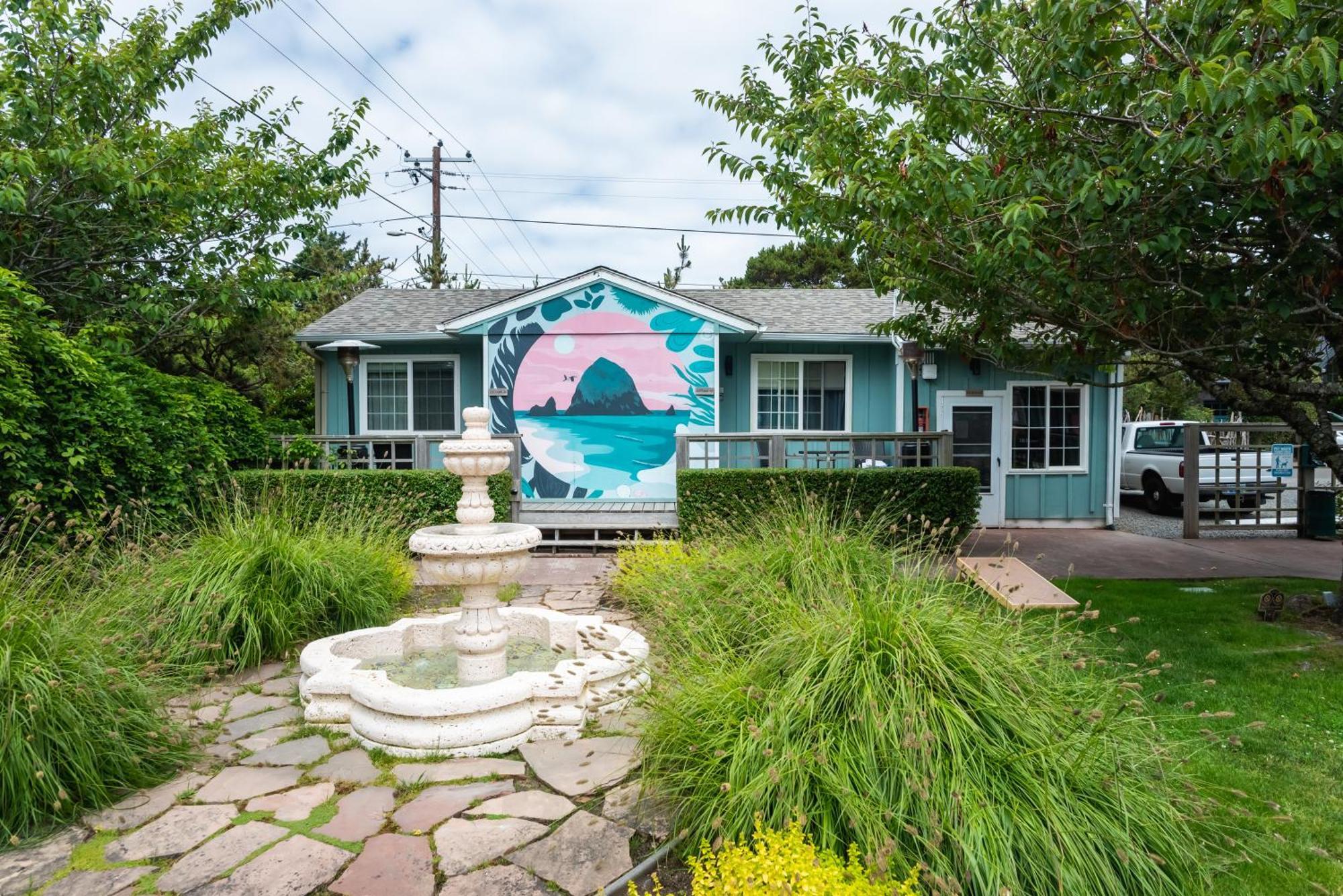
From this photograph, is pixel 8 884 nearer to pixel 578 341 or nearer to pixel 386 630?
pixel 386 630

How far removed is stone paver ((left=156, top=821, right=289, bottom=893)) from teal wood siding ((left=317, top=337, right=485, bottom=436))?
936 centimetres

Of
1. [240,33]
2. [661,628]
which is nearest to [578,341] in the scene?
[240,33]

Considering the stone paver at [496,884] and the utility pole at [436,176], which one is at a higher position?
the utility pole at [436,176]

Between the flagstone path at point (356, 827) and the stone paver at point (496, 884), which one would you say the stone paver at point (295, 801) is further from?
the stone paver at point (496, 884)

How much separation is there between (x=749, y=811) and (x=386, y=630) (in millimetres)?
3379

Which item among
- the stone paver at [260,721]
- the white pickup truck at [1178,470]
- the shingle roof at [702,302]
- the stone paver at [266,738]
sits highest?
the shingle roof at [702,302]

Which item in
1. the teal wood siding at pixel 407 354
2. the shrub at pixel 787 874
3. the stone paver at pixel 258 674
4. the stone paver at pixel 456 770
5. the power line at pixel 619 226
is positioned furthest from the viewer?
the power line at pixel 619 226

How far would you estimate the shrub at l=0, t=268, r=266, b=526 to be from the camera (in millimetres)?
4980

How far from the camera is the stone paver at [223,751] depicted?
3.42 m

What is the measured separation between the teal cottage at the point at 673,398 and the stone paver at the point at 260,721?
5.65m

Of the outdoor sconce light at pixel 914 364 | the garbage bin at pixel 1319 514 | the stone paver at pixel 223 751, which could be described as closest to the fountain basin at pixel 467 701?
the stone paver at pixel 223 751

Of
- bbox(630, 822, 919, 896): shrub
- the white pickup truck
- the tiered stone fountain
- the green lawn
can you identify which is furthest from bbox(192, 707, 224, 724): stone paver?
the white pickup truck

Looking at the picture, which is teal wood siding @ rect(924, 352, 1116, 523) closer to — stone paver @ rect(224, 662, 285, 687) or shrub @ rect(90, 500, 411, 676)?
shrub @ rect(90, 500, 411, 676)

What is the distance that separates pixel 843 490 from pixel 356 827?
705 centimetres
